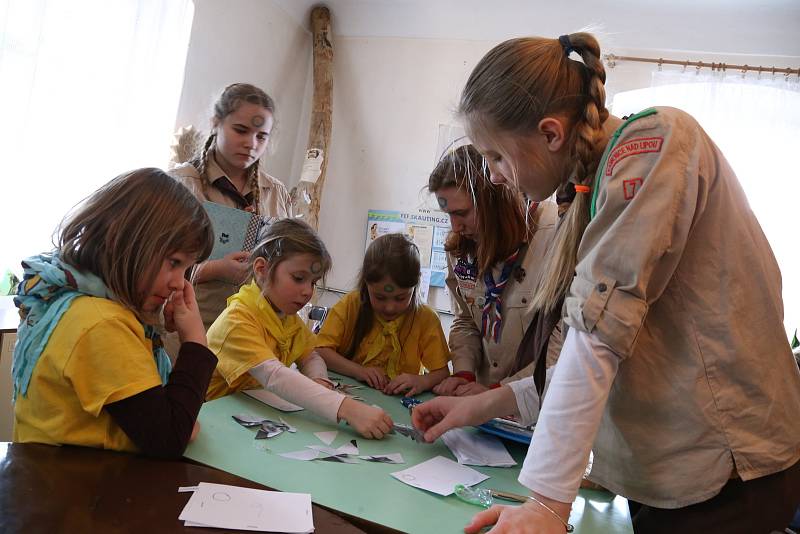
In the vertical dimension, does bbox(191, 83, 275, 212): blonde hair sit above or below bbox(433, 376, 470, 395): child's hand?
above

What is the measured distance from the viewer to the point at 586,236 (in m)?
0.87

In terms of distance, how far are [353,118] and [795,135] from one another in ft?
9.29

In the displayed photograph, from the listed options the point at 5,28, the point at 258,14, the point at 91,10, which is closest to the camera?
the point at 5,28

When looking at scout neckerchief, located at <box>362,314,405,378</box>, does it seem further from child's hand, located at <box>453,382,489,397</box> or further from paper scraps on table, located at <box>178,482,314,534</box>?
paper scraps on table, located at <box>178,482,314,534</box>

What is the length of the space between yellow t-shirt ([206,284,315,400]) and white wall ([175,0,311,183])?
1208 millimetres

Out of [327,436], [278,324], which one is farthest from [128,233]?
[278,324]

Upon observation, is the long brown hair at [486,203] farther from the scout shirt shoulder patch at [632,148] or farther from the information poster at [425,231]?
the information poster at [425,231]

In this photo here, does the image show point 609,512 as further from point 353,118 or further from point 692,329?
point 353,118

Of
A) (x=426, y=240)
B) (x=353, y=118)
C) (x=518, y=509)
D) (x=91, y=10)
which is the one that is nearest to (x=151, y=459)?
(x=518, y=509)

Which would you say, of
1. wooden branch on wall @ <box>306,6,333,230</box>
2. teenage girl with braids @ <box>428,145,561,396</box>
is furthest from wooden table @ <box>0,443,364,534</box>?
wooden branch on wall @ <box>306,6,333,230</box>

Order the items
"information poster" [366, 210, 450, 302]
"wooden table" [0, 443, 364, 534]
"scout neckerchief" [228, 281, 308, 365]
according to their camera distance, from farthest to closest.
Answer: "information poster" [366, 210, 450, 302] < "scout neckerchief" [228, 281, 308, 365] < "wooden table" [0, 443, 364, 534]

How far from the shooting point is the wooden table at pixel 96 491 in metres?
0.74

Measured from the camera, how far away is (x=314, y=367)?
1.85 meters

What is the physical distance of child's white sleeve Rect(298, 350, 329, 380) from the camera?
5.94ft
